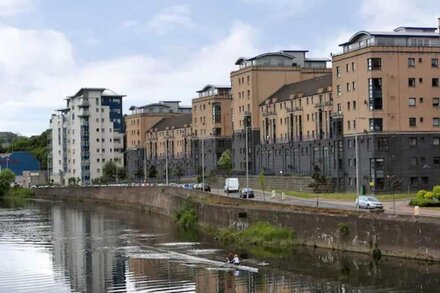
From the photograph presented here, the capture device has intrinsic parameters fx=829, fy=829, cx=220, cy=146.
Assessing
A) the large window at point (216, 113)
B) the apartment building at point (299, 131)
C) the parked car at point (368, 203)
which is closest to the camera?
the parked car at point (368, 203)

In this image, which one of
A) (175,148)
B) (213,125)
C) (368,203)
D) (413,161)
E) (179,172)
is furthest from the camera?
(175,148)

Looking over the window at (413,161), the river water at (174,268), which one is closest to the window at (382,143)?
the window at (413,161)

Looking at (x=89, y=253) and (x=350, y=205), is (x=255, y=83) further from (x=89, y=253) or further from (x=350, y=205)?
(x=89, y=253)

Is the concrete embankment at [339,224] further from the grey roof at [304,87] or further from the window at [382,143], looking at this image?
the grey roof at [304,87]

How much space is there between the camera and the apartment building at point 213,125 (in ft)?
554

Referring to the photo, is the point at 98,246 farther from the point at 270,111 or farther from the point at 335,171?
the point at 270,111

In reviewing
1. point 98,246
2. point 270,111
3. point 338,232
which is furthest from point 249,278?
point 270,111

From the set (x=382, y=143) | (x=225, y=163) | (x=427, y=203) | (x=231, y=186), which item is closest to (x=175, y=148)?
(x=225, y=163)

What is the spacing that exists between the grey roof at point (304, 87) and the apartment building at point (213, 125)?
25914mm

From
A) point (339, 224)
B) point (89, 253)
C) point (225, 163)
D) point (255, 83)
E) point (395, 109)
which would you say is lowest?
point (89, 253)

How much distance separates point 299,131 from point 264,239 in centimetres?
5709

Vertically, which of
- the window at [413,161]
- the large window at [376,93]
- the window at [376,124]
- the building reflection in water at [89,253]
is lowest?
the building reflection in water at [89,253]

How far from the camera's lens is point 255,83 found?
145875 millimetres

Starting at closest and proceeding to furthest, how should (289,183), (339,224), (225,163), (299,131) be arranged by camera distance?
(339,224) → (289,183) → (299,131) → (225,163)
